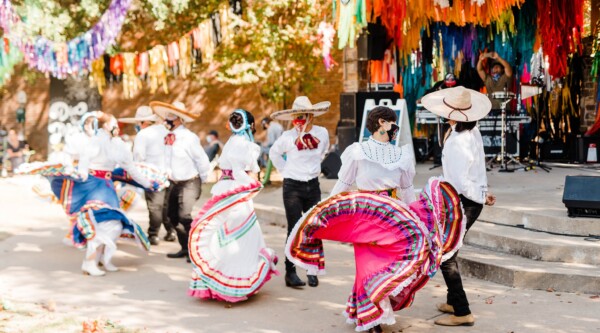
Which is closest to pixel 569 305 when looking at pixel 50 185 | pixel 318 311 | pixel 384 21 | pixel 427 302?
pixel 427 302

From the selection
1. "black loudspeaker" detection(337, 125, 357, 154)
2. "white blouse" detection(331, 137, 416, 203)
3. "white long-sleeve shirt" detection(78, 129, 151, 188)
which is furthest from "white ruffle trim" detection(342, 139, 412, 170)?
"black loudspeaker" detection(337, 125, 357, 154)

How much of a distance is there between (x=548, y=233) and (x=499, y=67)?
18.7 ft

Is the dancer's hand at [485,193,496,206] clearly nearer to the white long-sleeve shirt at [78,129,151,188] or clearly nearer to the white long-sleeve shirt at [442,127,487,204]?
the white long-sleeve shirt at [442,127,487,204]

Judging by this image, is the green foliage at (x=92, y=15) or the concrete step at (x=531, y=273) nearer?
the concrete step at (x=531, y=273)

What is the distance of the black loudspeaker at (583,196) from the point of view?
820 cm

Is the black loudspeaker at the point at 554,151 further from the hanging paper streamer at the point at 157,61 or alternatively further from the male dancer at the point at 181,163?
the male dancer at the point at 181,163

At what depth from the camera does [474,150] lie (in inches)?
238

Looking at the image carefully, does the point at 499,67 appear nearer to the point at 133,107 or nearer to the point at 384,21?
the point at 384,21

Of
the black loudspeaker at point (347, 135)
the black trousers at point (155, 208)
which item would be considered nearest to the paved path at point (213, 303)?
the black trousers at point (155, 208)

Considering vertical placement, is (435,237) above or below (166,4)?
below

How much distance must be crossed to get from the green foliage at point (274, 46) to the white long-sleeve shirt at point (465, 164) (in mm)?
12384

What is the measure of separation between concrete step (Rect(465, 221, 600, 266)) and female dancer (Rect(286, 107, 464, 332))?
2226 millimetres

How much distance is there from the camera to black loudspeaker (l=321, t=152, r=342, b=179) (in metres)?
13.6

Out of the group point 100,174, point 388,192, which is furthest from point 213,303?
point 100,174
